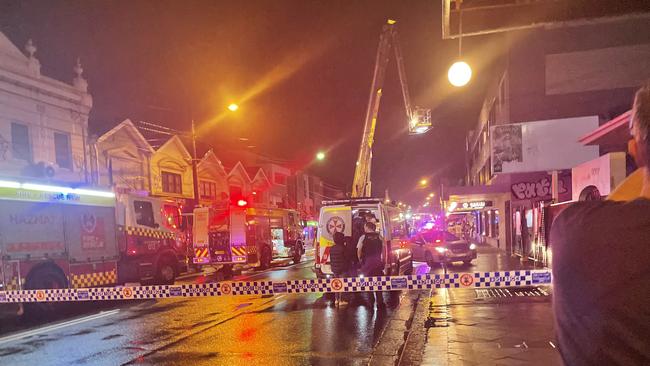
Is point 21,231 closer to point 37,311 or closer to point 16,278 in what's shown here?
point 16,278

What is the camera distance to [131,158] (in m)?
25.1

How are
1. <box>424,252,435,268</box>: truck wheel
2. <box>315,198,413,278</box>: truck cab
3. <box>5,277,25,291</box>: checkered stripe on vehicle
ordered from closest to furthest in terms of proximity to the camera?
<box>5,277,25,291</box>: checkered stripe on vehicle, <box>315,198,413,278</box>: truck cab, <box>424,252,435,268</box>: truck wheel

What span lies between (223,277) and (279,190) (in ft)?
99.7

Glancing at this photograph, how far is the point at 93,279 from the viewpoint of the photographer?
438 inches

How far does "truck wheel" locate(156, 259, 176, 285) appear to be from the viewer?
13484 mm

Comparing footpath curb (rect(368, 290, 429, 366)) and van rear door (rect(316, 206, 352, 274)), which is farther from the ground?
van rear door (rect(316, 206, 352, 274))

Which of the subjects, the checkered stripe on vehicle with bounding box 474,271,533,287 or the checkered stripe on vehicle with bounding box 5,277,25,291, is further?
the checkered stripe on vehicle with bounding box 5,277,25,291

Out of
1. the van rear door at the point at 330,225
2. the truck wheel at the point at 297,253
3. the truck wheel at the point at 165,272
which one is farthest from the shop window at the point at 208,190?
the van rear door at the point at 330,225

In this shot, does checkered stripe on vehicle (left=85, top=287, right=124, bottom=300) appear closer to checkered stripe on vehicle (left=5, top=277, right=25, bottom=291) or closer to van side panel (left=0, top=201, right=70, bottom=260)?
checkered stripe on vehicle (left=5, top=277, right=25, bottom=291)

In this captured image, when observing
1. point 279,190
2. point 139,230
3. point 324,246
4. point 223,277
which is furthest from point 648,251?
point 279,190

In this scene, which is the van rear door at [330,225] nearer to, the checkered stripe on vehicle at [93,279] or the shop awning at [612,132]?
the checkered stripe on vehicle at [93,279]

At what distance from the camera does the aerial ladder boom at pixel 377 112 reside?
19688mm

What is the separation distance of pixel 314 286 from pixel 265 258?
37.3ft

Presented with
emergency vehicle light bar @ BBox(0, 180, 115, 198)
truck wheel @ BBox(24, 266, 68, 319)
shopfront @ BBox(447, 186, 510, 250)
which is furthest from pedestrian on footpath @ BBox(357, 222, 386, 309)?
shopfront @ BBox(447, 186, 510, 250)
